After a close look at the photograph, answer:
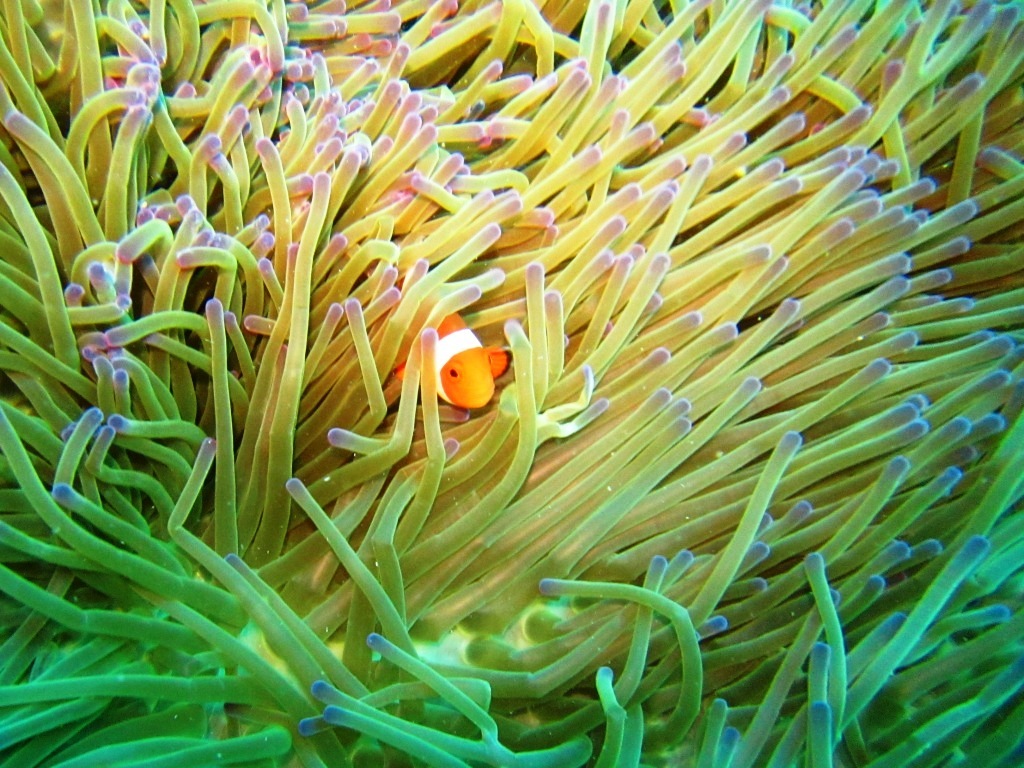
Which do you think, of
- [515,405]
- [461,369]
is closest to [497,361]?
[461,369]

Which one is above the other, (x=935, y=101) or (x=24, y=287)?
(x=935, y=101)

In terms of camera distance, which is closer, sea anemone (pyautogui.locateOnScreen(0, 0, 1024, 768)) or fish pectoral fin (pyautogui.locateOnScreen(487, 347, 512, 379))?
sea anemone (pyautogui.locateOnScreen(0, 0, 1024, 768))

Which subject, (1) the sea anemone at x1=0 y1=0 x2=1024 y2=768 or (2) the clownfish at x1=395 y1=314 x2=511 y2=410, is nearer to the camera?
(1) the sea anemone at x1=0 y1=0 x2=1024 y2=768

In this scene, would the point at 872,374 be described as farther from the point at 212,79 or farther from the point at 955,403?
the point at 212,79

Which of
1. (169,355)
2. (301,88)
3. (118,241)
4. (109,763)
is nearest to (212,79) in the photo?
(301,88)

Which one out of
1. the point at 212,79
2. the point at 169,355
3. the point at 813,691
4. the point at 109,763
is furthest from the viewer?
the point at 212,79
